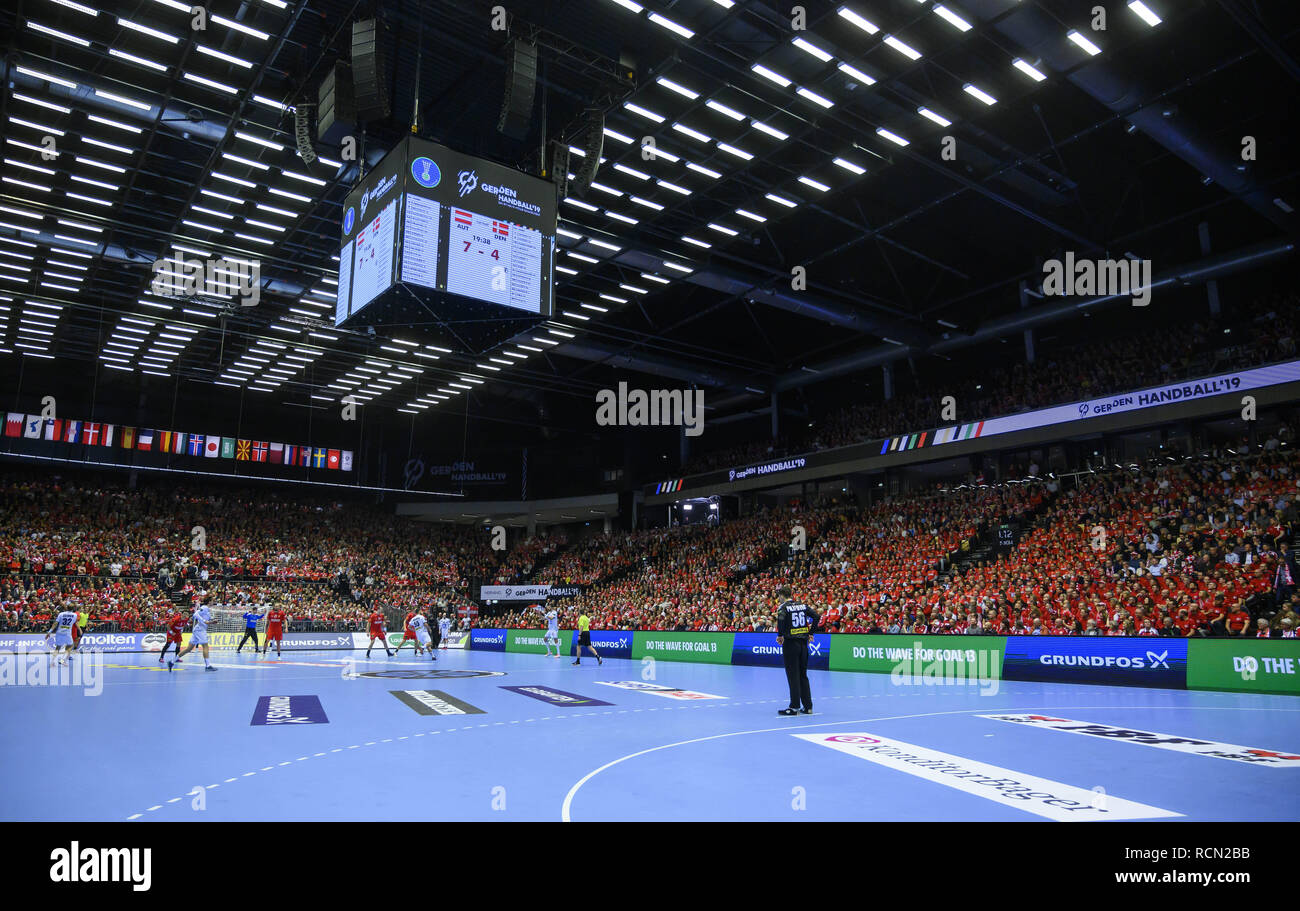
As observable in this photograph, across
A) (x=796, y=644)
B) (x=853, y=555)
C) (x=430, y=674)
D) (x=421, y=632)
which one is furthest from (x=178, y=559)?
(x=796, y=644)

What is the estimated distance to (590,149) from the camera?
1739 centimetres

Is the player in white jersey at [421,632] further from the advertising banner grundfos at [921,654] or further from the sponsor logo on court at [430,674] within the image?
the advertising banner grundfos at [921,654]

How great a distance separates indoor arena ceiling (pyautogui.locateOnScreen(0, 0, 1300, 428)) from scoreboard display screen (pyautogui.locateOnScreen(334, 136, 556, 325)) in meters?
1.73

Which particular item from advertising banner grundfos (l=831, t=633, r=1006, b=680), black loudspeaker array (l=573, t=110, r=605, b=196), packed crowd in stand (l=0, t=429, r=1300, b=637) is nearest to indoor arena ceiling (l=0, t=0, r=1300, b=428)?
black loudspeaker array (l=573, t=110, r=605, b=196)

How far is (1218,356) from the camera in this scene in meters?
23.7

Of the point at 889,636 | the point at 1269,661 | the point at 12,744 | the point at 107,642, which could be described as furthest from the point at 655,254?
the point at 107,642

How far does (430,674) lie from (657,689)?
21.8 feet

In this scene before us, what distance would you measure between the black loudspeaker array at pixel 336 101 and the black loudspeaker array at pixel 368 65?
62 cm

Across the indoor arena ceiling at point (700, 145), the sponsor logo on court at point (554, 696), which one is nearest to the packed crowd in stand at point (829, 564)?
the indoor arena ceiling at point (700, 145)

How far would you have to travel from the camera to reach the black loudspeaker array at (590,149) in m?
17.2

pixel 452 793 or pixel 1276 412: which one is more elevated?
pixel 1276 412

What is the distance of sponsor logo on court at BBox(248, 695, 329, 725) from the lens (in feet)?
33.1
